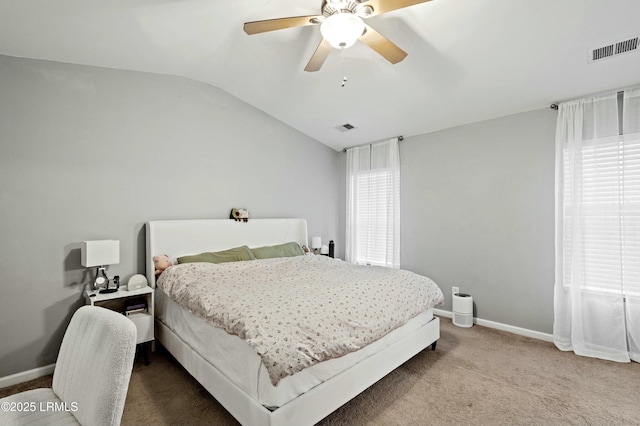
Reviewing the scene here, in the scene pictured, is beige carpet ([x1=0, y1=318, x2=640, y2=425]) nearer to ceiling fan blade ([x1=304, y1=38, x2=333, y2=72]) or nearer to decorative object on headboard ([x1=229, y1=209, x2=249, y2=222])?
decorative object on headboard ([x1=229, y1=209, x2=249, y2=222])

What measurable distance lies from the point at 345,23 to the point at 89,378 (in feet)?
7.40

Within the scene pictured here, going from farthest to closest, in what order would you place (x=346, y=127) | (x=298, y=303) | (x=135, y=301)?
(x=346, y=127) < (x=135, y=301) < (x=298, y=303)

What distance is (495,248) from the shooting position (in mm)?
3689

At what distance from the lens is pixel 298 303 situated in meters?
2.04

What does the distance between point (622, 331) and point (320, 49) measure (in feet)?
12.5

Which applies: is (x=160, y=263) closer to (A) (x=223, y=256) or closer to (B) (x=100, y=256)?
(B) (x=100, y=256)

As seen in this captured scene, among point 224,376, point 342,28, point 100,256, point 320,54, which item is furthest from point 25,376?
point 342,28

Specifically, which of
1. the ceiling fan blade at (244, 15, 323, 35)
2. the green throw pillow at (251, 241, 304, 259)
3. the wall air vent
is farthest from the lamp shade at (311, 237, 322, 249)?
the ceiling fan blade at (244, 15, 323, 35)

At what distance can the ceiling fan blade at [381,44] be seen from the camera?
6.66ft

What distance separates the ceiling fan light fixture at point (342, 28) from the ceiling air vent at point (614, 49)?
2086 millimetres

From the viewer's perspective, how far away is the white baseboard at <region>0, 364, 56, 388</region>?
247 centimetres

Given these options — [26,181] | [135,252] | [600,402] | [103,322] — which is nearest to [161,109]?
[26,181]

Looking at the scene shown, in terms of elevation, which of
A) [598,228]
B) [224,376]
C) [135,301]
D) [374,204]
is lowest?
[224,376]

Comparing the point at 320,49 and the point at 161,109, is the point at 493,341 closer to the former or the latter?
the point at 320,49
